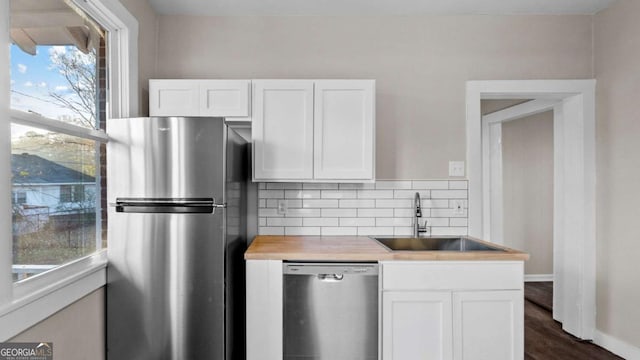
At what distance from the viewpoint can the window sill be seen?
1326 mm

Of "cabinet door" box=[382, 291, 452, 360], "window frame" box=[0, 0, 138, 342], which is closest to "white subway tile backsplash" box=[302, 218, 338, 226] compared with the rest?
"cabinet door" box=[382, 291, 452, 360]

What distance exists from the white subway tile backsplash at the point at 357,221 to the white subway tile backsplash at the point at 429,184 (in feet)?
1.44

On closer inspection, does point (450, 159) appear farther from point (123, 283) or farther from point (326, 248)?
point (123, 283)

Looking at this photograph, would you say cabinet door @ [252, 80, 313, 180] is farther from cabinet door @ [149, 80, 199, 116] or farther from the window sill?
the window sill

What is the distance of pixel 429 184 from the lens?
9.07ft

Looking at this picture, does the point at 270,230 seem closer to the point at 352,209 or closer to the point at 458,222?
the point at 352,209

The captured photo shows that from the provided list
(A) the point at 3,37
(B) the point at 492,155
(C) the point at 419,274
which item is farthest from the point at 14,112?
(B) the point at 492,155

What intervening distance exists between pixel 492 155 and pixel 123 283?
441 cm

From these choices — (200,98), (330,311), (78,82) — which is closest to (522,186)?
(330,311)

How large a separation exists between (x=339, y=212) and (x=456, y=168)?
3.31 feet

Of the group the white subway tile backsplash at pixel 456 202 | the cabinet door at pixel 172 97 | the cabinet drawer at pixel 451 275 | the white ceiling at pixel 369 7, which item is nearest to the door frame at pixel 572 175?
the white subway tile backsplash at pixel 456 202

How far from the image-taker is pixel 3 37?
131 cm

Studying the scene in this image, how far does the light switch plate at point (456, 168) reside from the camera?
2760mm

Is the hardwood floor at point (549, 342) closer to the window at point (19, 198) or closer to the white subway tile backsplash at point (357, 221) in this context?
the white subway tile backsplash at point (357, 221)
